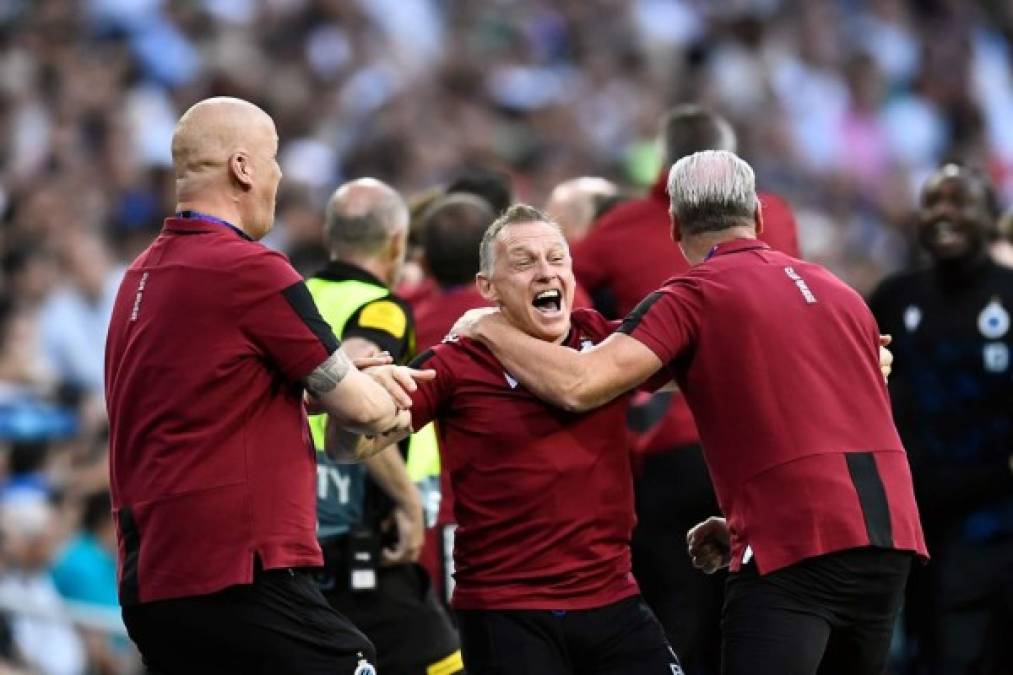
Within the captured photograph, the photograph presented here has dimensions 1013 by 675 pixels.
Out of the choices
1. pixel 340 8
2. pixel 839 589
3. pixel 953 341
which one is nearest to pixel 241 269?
pixel 839 589

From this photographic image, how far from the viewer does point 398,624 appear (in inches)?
277

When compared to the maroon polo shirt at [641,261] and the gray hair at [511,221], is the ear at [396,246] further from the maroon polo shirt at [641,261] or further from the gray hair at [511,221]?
the gray hair at [511,221]

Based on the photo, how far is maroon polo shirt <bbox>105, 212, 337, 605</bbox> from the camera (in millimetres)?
5227

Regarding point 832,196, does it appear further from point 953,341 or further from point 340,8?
point 953,341

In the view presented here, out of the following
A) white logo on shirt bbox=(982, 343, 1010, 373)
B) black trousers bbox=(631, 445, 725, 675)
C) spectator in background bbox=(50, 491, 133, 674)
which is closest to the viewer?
black trousers bbox=(631, 445, 725, 675)

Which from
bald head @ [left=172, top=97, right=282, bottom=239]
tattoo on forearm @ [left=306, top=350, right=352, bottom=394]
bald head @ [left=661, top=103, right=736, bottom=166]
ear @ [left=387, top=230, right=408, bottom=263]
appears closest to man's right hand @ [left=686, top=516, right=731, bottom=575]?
tattoo on forearm @ [left=306, top=350, right=352, bottom=394]

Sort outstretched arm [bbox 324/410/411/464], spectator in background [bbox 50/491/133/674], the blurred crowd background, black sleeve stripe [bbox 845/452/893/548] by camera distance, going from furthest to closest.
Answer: the blurred crowd background → spectator in background [bbox 50/491/133/674] → outstretched arm [bbox 324/410/411/464] → black sleeve stripe [bbox 845/452/893/548]

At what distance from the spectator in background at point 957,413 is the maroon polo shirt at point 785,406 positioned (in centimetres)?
259

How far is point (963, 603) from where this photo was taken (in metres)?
8.16

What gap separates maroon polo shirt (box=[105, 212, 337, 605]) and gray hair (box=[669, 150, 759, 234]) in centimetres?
118

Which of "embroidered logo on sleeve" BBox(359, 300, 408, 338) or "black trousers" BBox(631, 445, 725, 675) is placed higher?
"embroidered logo on sleeve" BBox(359, 300, 408, 338)

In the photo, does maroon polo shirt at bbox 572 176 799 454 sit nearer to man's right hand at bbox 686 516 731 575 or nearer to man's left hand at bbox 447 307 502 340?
man's right hand at bbox 686 516 731 575

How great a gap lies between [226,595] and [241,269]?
2.82 ft

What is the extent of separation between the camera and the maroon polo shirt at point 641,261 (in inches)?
297
